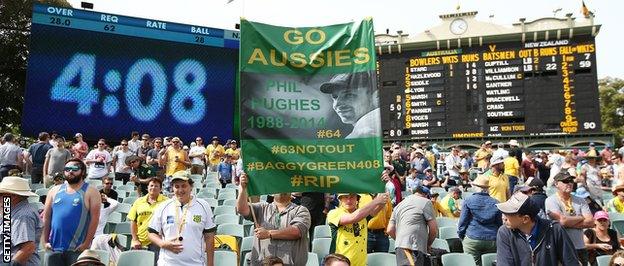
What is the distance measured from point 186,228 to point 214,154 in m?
10.5

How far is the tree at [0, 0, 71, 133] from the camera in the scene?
1078 inches

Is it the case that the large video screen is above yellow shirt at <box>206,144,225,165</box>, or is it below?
above

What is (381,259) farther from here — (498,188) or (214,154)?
(214,154)

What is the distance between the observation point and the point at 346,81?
4.64 meters

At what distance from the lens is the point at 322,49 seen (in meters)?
4.64

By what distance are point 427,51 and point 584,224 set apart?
1910 centimetres

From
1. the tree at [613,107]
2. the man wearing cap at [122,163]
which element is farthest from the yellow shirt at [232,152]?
the tree at [613,107]

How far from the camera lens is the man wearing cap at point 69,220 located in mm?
4855

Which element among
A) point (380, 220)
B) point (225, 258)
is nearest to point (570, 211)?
point (380, 220)

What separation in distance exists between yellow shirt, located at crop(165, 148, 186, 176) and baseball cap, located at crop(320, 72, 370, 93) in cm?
719

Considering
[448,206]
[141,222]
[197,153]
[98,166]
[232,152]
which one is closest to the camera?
[141,222]

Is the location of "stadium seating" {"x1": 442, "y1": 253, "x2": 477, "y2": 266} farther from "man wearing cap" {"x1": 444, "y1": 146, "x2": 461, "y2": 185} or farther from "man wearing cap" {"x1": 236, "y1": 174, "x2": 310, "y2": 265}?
"man wearing cap" {"x1": 444, "y1": 146, "x2": 461, "y2": 185}

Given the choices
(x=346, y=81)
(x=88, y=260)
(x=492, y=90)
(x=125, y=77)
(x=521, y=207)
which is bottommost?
(x=88, y=260)

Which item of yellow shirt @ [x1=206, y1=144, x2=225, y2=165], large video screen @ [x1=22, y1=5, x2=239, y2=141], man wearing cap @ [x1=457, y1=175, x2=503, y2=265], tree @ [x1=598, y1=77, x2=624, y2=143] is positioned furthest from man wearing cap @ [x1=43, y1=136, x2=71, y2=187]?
tree @ [x1=598, y1=77, x2=624, y2=143]
